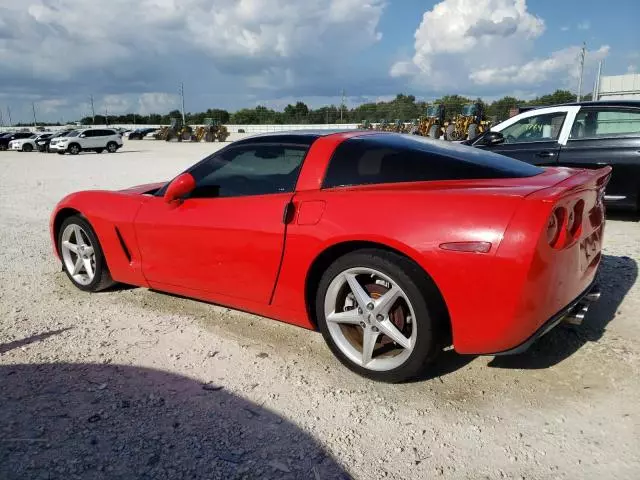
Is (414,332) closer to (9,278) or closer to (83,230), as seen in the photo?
(83,230)

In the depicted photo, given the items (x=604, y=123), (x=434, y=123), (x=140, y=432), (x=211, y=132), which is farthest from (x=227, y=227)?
(x=211, y=132)

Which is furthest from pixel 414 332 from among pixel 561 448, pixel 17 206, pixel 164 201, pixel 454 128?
pixel 454 128

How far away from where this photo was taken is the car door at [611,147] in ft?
20.3

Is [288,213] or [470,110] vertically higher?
[470,110]

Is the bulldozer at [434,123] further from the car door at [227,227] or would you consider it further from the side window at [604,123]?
the car door at [227,227]

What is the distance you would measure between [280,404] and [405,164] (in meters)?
1.45

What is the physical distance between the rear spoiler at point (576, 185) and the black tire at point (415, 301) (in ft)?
2.10

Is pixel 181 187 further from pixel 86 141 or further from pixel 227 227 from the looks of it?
pixel 86 141

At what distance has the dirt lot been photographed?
2.12 m

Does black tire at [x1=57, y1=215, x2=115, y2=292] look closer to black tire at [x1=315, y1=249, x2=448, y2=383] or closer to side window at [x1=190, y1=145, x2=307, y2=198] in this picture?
side window at [x1=190, y1=145, x2=307, y2=198]

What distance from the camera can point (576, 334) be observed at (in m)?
3.29

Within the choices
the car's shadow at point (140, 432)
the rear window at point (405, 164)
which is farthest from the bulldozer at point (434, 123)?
the car's shadow at point (140, 432)

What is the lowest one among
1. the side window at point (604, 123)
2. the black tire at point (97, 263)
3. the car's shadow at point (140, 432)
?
the car's shadow at point (140, 432)

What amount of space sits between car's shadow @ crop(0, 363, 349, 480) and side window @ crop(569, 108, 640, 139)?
580cm
